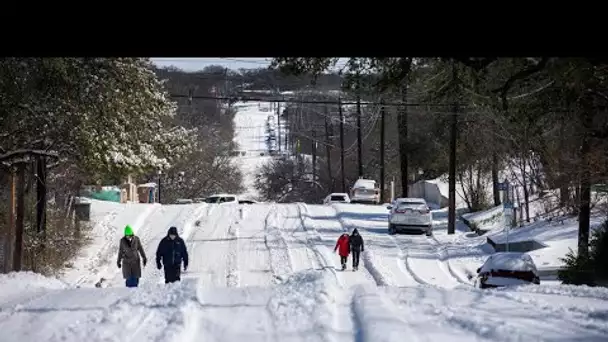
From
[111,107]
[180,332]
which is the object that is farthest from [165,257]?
[180,332]

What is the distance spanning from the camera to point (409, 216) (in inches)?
1467

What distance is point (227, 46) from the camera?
26.8 feet

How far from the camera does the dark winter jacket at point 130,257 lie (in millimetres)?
18219

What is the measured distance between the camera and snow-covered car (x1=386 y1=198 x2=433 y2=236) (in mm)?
37250

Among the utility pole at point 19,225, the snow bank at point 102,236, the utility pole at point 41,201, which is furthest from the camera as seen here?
the utility pole at point 41,201

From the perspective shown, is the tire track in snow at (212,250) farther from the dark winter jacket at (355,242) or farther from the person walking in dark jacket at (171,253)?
A: the dark winter jacket at (355,242)

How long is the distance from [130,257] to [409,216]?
20641 millimetres

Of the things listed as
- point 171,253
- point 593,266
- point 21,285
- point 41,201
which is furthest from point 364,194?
point 21,285

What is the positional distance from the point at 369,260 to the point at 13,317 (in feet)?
56.2

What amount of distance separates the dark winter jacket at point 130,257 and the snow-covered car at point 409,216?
20.3m

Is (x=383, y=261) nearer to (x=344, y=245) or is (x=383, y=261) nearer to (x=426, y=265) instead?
(x=426, y=265)

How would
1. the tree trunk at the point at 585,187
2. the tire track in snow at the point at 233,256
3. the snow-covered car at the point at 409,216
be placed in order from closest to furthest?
1. the tree trunk at the point at 585,187
2. the tire track in snow at the point at 233,256
3. the snow-covered car at the point at 409,216

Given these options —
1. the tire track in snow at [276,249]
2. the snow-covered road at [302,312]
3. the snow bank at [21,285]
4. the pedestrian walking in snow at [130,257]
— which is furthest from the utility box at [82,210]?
the pedestrian walking in snow at [130,257]

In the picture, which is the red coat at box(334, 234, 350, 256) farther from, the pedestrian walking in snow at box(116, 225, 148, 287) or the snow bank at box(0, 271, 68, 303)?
the snow bank at box(0, 271, 68, 303)
